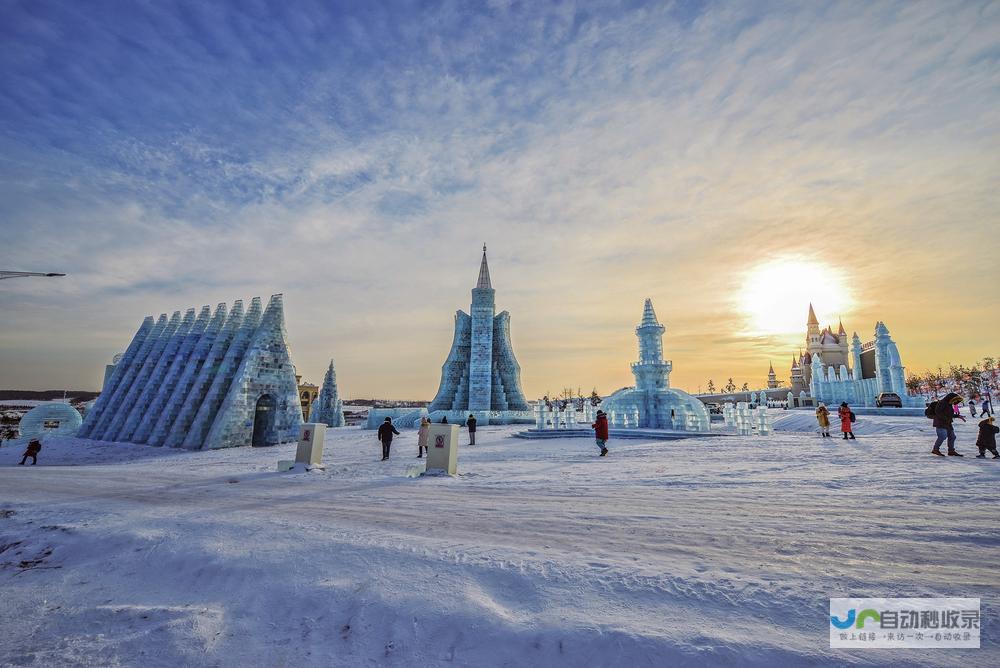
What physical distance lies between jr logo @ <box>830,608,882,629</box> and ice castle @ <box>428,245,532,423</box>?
110 ft

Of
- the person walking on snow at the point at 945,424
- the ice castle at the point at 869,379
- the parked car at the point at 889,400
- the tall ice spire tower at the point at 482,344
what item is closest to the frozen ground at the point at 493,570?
the person walking on snow at the point at 945,424

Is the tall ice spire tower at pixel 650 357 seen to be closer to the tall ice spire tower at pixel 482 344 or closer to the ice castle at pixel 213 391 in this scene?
the tall ice spire tower at pixel 482 344

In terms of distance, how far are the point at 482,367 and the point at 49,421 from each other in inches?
1370

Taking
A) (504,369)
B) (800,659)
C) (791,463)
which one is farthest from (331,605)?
(504,369)

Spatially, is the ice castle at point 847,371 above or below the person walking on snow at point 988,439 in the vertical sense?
above

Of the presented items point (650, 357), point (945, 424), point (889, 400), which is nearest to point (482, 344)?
point (650, 357)

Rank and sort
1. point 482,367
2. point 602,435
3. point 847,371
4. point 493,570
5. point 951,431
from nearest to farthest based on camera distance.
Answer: point 493,570 → point 951,431 → point 602,435 → point 482,367 → point 847,371

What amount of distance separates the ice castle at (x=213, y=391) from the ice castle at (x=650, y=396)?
1919cm

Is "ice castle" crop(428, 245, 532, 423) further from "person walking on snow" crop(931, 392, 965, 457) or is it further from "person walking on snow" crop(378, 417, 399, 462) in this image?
"person walking on snow" crop(931, 392, 965, 457)

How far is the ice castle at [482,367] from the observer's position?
38.1 meters

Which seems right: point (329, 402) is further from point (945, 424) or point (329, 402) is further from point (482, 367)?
point (945, 424)

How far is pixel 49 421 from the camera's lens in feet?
115

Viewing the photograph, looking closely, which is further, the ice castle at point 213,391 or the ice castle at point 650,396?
the ice castle at point 650,396

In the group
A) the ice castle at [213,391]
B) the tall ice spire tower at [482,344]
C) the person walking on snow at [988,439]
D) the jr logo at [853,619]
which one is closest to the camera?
the jr logo at [853,619]
